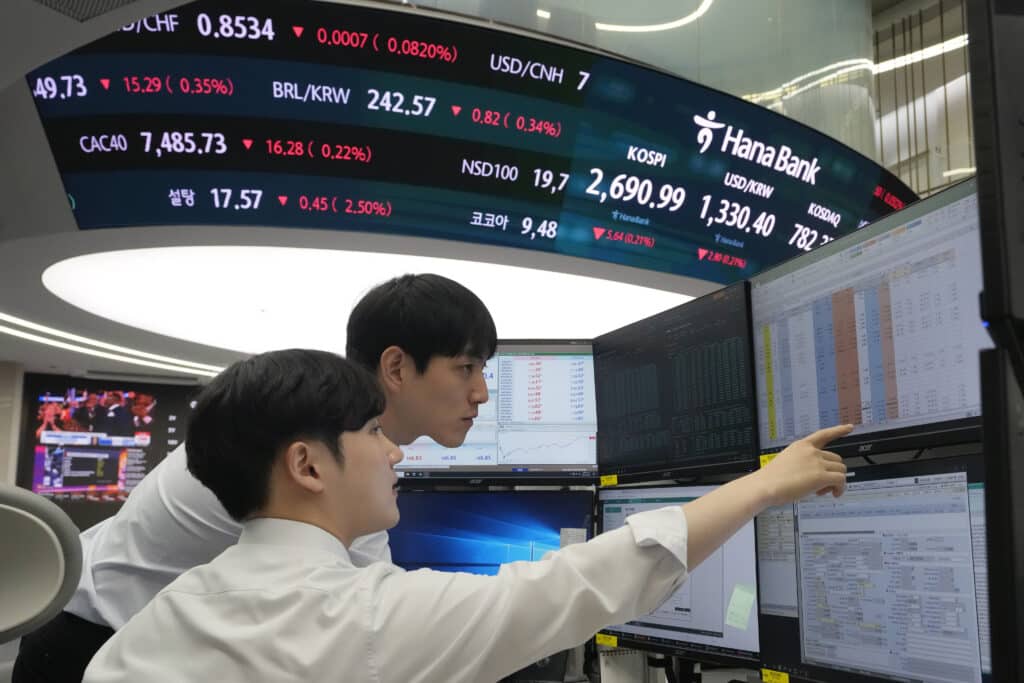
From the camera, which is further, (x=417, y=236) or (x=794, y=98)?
(x=794, y=98)

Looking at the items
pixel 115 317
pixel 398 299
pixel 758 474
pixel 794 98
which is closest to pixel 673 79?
pixel 794 98

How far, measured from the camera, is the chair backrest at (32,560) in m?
0.94

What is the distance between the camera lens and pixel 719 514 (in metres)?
0.95

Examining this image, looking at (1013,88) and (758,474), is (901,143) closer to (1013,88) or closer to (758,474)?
(758,474)

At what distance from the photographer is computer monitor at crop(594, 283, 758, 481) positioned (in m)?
1.65

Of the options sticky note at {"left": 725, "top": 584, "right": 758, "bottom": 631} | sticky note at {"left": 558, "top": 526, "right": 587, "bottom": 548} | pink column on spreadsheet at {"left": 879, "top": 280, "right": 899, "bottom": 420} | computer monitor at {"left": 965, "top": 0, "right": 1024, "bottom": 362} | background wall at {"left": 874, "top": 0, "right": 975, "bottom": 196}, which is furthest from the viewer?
background wall at {"left": 874, "top": 0, "right": 975, "bottom": 196}

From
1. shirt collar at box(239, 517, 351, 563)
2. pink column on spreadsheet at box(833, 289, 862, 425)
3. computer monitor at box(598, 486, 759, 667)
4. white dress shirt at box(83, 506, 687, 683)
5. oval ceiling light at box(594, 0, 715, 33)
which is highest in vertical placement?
oval ceiling light at box(594, 0, 715, 33)

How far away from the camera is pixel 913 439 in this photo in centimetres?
127

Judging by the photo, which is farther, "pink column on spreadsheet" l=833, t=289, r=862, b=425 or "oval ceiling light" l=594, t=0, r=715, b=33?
"oval ceiling light" l=594, t=0, r=715, b=33

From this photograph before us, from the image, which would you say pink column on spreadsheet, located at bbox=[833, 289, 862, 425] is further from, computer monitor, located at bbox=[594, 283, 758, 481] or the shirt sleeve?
the shirt sleeve

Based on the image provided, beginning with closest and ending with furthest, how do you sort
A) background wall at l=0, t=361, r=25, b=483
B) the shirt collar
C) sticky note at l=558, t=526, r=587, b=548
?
the shirt collar < sticky note at l=558, t=526, r=587, b=548 < background wall at l=0, t=361, r=25, b=483

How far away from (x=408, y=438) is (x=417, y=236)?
1.98 m

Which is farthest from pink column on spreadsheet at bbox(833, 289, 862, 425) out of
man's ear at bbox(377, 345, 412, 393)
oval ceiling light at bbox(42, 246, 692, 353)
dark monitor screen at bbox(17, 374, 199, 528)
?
dark monitor screen at bbox(17, 374, 199, 528)

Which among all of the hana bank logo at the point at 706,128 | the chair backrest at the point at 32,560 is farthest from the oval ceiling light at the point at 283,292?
the chair backrest at the point at 32,560
